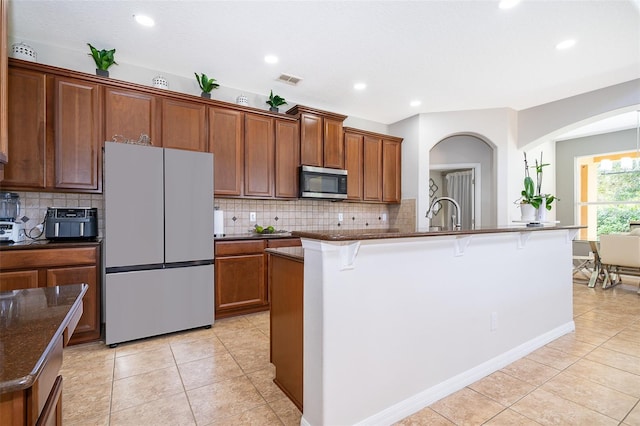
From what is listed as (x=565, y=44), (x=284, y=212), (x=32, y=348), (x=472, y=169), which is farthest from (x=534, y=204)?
(x=32, y=348)

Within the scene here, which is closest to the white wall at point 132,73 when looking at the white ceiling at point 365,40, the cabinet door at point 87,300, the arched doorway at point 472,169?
the white ceiling at point 365,40

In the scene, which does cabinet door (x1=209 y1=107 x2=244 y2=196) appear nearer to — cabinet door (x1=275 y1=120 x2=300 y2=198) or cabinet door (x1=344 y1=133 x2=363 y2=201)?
cabinet door (x1=275 y1=120 x2=300 y2=198)

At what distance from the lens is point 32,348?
739mm

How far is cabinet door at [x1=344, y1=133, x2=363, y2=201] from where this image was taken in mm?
4789

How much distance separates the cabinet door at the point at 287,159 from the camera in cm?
407

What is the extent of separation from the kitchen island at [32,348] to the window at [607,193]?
860 cm

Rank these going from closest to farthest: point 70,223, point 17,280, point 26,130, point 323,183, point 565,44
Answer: point 17,280 → point 26,130 → point 70,223 → point 565,44 → point 323,183

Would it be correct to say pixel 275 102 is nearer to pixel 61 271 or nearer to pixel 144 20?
pixel 144 20

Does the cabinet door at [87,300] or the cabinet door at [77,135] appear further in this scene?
the cabinet door at [77,135]

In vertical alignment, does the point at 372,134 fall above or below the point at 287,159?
above

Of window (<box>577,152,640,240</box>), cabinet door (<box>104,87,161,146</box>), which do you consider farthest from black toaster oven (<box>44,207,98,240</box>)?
window (<box>577,152,640,240</box>)

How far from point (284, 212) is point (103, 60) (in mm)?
2676

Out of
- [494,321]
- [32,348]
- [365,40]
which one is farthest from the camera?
[365,40]

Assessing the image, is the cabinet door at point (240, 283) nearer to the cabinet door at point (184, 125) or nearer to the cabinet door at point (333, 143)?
the cabinet door at point (184, 125)
